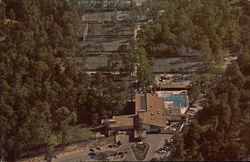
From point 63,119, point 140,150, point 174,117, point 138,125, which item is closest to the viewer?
point 140,150

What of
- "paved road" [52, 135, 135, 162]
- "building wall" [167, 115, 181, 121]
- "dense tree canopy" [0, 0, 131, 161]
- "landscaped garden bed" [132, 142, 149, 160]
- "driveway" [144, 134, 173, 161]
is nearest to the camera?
"landscaped garden bed" [132, 142, 149, 160]

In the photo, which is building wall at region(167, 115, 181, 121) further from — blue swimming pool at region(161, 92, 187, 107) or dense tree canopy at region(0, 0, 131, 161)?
dense tree canopy at region(0, 0, 131, 161)

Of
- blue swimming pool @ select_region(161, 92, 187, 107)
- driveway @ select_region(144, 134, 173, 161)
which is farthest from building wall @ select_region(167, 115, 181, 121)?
driveway @ select_region(144, 134, 173, 161)

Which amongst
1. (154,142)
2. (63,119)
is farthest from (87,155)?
(154,142)

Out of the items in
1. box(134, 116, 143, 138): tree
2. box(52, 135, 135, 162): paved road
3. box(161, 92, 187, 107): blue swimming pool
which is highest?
box(161, 92, 187, 107): blue swimming pool

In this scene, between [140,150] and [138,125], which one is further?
[138,125]

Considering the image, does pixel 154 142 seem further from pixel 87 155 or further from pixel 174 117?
pixel 87 155

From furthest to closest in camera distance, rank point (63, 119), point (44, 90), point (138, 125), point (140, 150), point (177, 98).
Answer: point (177, 98) → point (44, 90) → point (63, 119) → point (138, 125) → point (140, 150)

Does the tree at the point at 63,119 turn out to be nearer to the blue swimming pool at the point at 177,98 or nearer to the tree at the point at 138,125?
the tree at the point at 138,125
